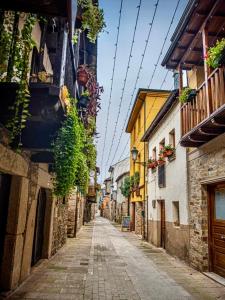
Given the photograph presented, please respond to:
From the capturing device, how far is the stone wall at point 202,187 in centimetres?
646

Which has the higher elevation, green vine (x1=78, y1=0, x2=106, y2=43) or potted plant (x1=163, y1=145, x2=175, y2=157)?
green vine (x1=78, y1=0, x2=106, y2=43)

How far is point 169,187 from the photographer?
1045 centimetres

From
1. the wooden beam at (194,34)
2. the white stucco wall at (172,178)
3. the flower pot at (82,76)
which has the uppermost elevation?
the wooden beam at (194,34)

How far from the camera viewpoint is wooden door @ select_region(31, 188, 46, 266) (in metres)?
7.33

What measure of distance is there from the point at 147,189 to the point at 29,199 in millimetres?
9780

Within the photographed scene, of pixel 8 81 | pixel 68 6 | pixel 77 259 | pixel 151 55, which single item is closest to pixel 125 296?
pixel 77 259

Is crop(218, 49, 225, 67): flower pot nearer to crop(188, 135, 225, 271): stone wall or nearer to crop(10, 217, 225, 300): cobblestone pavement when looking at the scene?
crop(188, 135, 225, 271): stone wall

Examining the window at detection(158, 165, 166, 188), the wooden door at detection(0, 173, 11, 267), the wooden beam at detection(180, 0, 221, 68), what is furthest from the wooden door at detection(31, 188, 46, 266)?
the wooden beam at detection(180, 0, 221, 68)

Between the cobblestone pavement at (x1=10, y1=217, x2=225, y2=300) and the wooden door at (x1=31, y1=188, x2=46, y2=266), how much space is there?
1.29 ft

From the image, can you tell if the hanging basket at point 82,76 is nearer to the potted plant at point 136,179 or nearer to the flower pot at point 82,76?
the flower pot at point 82,76

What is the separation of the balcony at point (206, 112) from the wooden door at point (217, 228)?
1.38 m

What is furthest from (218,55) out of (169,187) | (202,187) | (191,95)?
(169,187)

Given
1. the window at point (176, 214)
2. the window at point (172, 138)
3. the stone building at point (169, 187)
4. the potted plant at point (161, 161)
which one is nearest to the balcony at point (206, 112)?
the stone building at point (169, 187)

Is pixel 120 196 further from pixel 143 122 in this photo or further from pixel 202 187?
pixel 202 187
